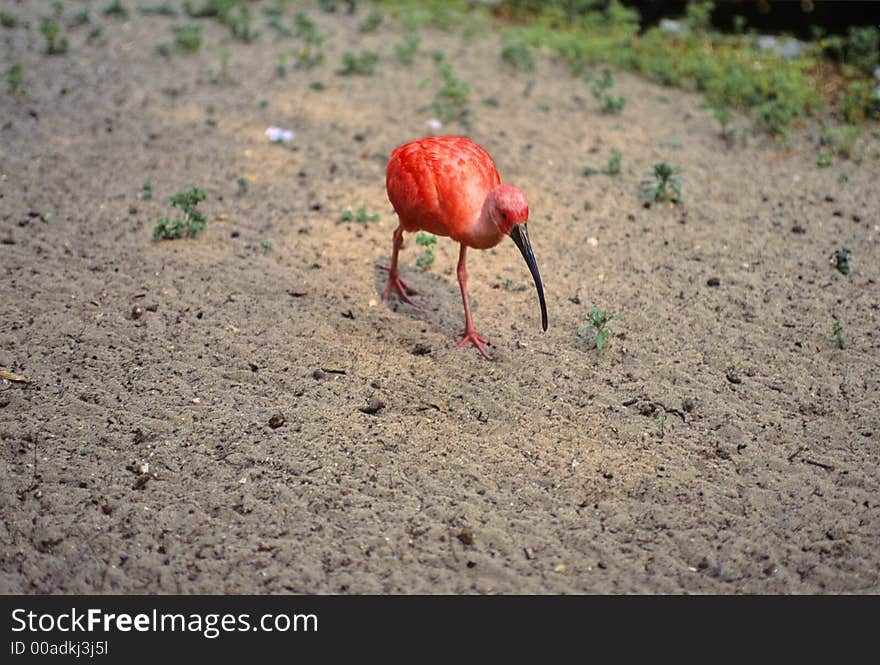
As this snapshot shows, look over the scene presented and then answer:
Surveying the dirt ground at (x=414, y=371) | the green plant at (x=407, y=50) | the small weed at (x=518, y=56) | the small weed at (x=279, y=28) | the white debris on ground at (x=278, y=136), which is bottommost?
the dirt ground at (x=414, y=371)

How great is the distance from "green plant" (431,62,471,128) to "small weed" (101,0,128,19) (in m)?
3.52

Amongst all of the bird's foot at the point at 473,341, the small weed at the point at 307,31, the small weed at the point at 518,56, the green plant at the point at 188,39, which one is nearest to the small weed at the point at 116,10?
the green plant at the point at 188,39

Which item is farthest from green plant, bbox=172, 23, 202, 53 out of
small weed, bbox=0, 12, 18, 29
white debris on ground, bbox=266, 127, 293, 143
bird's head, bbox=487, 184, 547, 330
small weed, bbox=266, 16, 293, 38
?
bird's head, bbox=487, 184, 547, 330

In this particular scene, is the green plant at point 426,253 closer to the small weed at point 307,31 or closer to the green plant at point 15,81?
the small weed at point 307,31

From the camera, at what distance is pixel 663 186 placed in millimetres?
5918

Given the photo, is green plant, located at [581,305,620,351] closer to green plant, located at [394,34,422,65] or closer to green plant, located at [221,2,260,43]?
green plant, located at [394,34,422,65]

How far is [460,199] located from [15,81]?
4580 millimetres

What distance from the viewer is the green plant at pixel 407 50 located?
8.12m

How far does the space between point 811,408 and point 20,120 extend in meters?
5.84

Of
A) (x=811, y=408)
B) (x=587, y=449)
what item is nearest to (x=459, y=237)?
(x=587, y=449)

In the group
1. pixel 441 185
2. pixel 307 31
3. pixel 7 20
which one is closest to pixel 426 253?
pixel 441 185

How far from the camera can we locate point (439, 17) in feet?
30.6

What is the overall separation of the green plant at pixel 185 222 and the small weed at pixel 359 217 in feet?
2.82

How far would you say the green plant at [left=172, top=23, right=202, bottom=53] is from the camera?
26.5 ft
